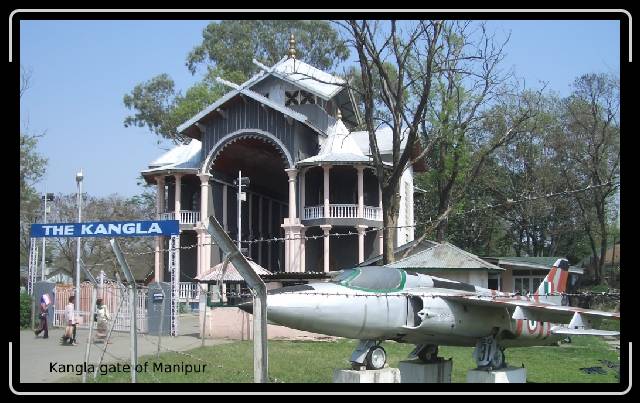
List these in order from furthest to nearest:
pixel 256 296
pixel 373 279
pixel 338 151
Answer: pixel 338 151
pixel 373 279
pixel 256 296

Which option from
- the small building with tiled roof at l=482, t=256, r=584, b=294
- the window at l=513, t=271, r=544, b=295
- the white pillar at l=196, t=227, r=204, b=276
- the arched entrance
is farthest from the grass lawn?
the arched entrance

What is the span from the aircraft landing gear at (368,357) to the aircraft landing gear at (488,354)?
2034 mm

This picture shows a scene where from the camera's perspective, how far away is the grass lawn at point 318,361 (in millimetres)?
14383

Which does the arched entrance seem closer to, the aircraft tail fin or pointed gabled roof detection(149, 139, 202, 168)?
pointed gabled roof detection(149, 139, 202, 168)

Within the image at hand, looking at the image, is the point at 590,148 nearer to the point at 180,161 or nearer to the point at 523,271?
the point at 523,271

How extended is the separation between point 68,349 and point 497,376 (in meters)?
12.0

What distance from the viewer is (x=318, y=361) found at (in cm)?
1719

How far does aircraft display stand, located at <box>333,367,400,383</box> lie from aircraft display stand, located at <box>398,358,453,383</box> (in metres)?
1.26

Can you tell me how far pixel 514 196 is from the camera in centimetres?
5091

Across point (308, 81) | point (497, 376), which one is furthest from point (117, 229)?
point (308, 81)

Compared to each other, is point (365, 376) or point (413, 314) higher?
point (413, 314)

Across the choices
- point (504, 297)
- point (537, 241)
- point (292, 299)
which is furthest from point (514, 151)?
point (292, 299)
